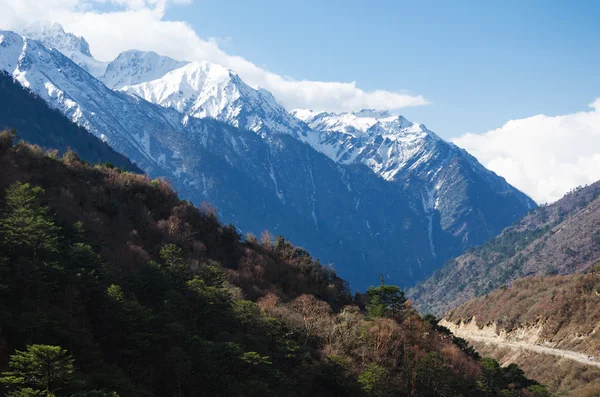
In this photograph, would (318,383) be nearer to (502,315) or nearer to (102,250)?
(102,250)

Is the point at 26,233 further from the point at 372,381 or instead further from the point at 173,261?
the point at 372,381

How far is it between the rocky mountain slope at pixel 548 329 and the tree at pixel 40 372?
237 feet

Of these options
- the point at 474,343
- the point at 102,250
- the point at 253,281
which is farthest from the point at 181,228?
the point at 474,343

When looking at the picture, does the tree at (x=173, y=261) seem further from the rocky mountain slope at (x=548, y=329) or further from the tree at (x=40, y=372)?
the rocky mountain slope at (x=548, y=329)

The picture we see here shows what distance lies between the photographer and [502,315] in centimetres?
12356

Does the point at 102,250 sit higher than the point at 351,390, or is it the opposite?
the point at 102,250

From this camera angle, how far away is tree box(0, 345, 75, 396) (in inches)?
915

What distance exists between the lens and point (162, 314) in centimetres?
3834

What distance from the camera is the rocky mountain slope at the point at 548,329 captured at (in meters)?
83.9

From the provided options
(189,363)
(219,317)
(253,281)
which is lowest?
(189,363)

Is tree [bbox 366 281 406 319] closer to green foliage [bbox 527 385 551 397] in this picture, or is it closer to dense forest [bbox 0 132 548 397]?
dense forest [bbox 0 132 548 397]

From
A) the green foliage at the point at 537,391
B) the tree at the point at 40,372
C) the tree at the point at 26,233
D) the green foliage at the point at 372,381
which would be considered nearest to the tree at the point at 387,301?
the green foliage at the point at 372,381

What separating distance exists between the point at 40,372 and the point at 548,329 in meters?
104

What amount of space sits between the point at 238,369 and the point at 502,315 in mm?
104143
